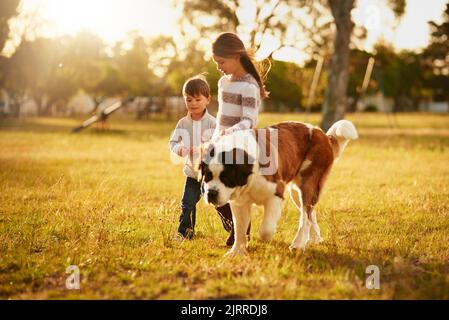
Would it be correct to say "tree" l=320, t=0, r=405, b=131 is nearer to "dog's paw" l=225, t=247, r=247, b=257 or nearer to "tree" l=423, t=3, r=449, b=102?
"dog's paw" l=225, t=247, r=247, b=257

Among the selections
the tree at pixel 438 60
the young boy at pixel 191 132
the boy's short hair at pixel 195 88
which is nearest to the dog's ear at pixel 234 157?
the young boy at pixel 191 132

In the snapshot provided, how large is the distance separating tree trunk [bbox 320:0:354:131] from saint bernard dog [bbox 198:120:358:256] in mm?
18031

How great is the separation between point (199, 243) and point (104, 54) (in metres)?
67.7

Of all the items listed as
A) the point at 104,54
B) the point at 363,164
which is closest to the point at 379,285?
the point at 363,164

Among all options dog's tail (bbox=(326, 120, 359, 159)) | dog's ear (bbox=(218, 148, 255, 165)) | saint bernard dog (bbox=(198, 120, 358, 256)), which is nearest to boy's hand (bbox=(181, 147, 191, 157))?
saint bernard dog (bbox=(198, 120, 358, 256))

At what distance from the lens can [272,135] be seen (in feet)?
17.4

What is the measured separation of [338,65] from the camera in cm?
2402

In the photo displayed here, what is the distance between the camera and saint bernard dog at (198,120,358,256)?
4.52 meters

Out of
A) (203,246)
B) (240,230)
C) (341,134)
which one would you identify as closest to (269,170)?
(240,230)

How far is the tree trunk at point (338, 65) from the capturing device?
2388 cm

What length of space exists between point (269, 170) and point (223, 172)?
63 centimetres

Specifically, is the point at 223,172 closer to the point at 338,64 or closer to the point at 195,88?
the point at 195,88

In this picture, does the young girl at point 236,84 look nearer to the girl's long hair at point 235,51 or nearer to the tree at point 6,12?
the girl's long hair at point 235,51

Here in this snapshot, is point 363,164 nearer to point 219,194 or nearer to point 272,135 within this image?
point 272,135
